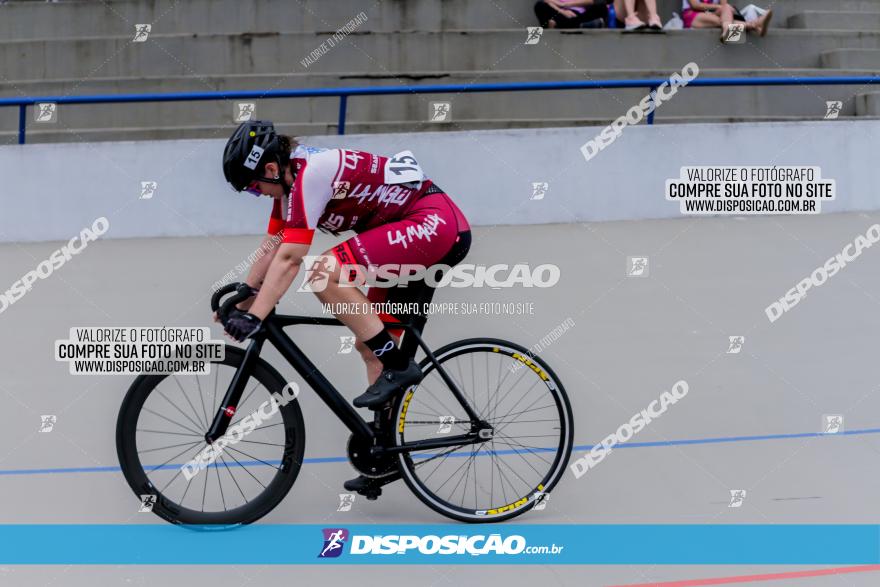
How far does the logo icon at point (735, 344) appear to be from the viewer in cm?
696

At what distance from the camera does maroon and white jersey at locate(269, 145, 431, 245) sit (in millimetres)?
4285

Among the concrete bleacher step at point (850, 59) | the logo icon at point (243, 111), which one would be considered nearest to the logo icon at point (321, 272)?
the logo icon at point (243, 111)

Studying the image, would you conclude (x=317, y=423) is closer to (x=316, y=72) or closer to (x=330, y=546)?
(x=330, y=546)

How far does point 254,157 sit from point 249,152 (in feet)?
0.08

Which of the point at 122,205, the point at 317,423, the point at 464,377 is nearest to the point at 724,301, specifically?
the point at 317,423

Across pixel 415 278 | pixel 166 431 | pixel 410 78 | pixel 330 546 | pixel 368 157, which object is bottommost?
pixel 330 546

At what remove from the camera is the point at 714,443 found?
5.57 metres

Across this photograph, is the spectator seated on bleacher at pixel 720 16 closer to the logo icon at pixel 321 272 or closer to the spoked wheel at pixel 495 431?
the spoked wheel at pixel 495 431

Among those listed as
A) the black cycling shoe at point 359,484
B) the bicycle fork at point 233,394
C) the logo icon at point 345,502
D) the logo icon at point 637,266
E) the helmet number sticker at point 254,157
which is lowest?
the logo icon at point 345,502

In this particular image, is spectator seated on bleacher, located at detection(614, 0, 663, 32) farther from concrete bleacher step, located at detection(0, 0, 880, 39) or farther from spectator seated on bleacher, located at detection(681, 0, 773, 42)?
concrete bleacher step, located at detection(0, 0, 880, 39)

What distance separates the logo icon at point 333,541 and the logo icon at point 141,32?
9.45 m

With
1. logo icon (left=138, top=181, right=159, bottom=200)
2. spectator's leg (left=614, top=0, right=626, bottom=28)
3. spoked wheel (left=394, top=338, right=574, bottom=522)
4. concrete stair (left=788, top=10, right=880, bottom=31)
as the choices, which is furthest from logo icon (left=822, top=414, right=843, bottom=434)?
concrete stair (left=788, top=10, right=880, bottom=31)

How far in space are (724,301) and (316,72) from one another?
5947mm

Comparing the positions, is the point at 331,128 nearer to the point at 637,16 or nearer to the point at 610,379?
the point at 637,16
